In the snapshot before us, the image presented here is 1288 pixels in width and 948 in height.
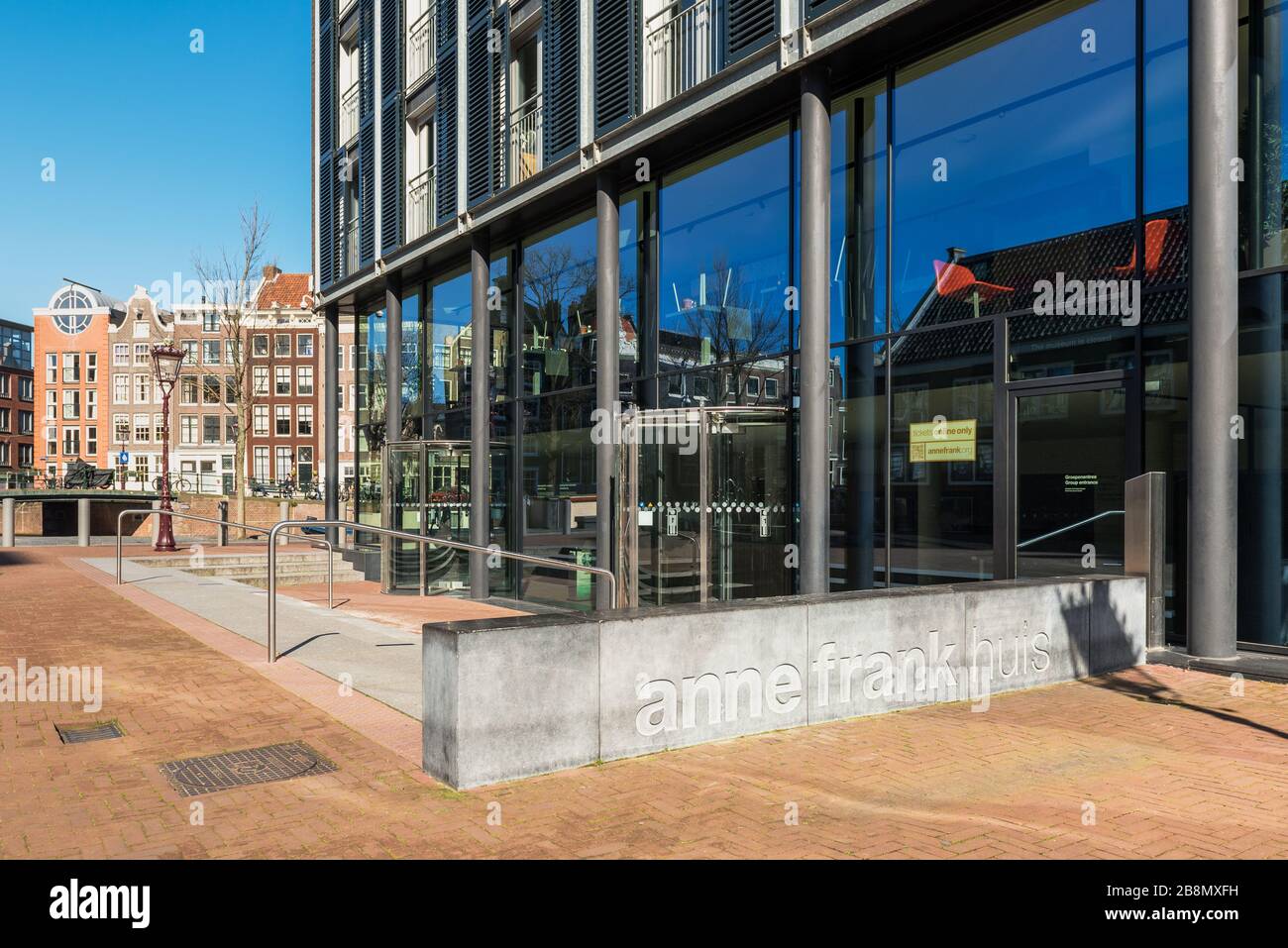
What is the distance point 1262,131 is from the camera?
8727mm

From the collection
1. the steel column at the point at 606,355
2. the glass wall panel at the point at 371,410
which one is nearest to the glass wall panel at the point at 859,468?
the steel column at the point at 606,355

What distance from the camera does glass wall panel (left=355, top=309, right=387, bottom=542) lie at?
74.7 feet

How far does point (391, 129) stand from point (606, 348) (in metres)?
9.70

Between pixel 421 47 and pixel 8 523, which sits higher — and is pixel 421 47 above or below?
above

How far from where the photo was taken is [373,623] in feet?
42.2

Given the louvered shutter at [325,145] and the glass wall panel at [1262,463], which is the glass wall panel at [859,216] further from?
the louvered shutter at [325,145]

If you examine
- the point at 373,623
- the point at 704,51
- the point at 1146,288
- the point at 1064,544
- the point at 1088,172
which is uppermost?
the point at 704,51

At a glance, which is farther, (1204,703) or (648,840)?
(1204,703)

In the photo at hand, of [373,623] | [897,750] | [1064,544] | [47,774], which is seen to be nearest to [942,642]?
[897,750]

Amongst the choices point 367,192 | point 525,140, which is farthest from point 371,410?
point 525,140

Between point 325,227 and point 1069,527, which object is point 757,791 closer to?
point 1069,527
